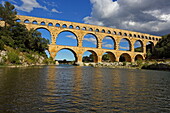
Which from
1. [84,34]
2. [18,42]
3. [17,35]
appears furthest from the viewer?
[84,34]

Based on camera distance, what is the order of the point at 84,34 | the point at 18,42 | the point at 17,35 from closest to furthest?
the point at 18,42
the point at 17,35
the point at 84,34

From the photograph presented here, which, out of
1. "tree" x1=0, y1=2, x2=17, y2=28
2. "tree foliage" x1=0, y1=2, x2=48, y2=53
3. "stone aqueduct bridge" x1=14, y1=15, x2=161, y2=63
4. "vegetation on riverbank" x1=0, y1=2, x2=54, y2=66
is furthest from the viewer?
"stone aqueduct bridge" x1=14, y1=15, x2=161, y2=63

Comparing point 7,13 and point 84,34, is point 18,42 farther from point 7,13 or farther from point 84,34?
point 84,34

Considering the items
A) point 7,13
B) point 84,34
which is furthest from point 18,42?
point 84,34

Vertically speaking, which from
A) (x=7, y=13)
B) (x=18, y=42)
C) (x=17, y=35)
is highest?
(x=7, y=13)

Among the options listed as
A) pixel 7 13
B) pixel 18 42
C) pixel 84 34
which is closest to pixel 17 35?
pixel 18 42

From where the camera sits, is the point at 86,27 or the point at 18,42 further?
the point at 86,27

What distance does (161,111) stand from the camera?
4039mm

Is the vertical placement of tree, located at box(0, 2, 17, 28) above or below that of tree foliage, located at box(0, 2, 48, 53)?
above

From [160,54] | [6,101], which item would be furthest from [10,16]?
[160,54]

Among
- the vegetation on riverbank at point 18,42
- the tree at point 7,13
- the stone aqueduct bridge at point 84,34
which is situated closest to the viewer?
the vegetation on riverbank at point 18,42

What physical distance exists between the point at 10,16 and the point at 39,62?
14.9 m

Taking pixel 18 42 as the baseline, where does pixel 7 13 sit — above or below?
above

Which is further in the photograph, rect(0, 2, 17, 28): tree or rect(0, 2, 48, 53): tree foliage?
rect(0, 2, 17, 28): tree
